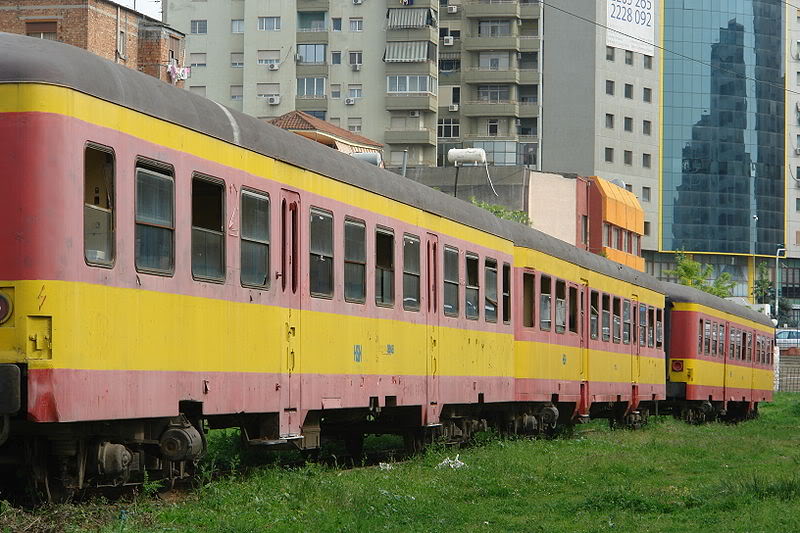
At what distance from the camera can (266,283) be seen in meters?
13.2

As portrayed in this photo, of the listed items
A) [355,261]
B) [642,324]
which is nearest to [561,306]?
[642,324]

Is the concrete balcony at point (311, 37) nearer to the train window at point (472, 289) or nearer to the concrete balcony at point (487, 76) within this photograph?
the concrete balcony at point (487, 76)

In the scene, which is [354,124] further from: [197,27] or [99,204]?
[99,204]

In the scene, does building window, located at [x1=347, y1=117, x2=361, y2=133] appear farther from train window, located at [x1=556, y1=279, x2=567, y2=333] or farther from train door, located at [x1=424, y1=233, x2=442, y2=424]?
train door, located at [x1=424, y1=233, x2=442, y2=424]

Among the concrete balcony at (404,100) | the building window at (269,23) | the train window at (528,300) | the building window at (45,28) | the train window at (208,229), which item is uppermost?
the building window at (269,23)

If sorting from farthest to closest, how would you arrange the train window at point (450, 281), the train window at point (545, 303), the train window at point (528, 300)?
the train window at point (545, 303) < the train window at point (528, 300) < the train window at point (450, 281)

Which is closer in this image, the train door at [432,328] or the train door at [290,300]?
the train door at [290,300]

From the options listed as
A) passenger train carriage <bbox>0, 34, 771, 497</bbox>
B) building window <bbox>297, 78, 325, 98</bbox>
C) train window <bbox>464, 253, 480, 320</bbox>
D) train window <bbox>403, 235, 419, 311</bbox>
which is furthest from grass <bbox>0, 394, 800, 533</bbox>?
building window <bbox>297, 78, 325, 98</bbox>

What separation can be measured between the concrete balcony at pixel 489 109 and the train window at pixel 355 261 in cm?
8342

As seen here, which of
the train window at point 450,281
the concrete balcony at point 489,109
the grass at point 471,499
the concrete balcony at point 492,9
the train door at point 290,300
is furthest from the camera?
the concrete balcony at point 489,109

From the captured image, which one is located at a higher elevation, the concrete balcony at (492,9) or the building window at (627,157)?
the concrete balcony at (492,9)

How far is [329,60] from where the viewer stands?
93.1m

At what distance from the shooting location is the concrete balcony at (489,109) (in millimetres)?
98312

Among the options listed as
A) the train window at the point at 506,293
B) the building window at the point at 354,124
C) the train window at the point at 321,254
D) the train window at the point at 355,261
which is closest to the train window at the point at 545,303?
the train window at the point at 506,293
